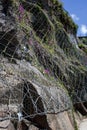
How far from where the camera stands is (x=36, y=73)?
5.70 meters

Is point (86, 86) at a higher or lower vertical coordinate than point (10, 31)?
lower

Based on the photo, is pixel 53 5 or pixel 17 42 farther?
pixel 53 5

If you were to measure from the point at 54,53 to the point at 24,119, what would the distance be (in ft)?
11.7

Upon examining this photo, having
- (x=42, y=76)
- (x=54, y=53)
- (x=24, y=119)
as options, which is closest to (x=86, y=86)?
(x=54, y=53)

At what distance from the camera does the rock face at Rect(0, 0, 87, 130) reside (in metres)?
4.47

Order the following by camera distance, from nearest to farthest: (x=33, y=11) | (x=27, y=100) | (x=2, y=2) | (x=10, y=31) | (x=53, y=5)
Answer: (x=27, y=100) → (x=10, y=31) → (x=2, y=2) → (x=33, y=11) → (x=53, y=5)

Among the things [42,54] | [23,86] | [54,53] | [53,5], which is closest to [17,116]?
[23,86]

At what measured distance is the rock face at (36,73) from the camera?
447 centimetres

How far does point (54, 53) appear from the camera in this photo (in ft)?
25.4

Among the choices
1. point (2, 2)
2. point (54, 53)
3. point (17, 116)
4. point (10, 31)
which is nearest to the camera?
point (17, 116)

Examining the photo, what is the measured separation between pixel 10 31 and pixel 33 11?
281cm

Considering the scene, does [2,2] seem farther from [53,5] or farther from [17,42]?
[53,5]

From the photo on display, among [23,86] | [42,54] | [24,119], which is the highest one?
[42,54]

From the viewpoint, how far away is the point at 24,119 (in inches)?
173
